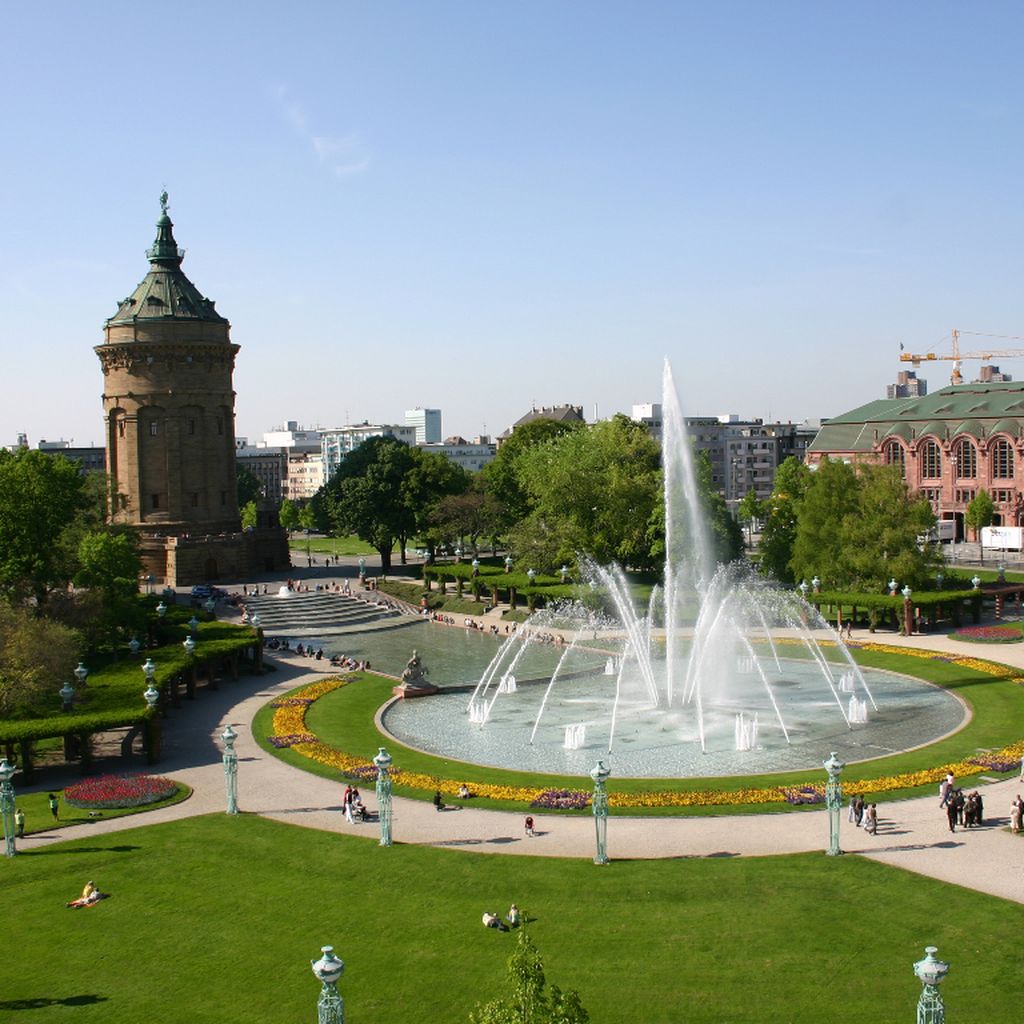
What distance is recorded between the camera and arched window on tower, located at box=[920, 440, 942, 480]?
12775 cm

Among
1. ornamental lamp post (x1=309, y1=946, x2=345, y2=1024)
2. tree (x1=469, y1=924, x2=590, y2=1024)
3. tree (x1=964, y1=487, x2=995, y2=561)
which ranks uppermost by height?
tree (x1=964, y1=487, x2=995, y2=561)

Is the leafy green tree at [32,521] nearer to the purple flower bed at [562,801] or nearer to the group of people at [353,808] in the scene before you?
the group of people at [353,808]

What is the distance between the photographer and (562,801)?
1497 inches

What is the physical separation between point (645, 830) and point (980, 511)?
92335 mm

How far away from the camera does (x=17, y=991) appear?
2612 cm

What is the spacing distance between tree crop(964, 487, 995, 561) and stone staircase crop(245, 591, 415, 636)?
205 feet

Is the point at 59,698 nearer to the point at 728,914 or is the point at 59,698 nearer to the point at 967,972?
the point at 728,914

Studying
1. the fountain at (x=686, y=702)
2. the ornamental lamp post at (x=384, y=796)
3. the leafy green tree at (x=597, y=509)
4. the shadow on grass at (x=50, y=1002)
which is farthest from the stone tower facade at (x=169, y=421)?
the shadow on grass at (x=50, y=1002)

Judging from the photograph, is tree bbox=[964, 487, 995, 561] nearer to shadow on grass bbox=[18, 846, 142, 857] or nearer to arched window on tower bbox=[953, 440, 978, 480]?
arched window on tower bbox=[953, 440, 978, 480]

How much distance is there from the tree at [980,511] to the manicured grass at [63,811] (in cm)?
9614

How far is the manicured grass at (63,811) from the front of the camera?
3862 centimetres

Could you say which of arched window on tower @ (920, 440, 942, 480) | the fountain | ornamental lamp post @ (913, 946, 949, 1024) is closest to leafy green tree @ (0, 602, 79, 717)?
the fountain

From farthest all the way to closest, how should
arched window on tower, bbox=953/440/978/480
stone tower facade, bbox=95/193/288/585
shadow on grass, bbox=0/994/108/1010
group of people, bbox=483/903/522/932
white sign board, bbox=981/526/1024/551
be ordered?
arched window on tower, bbox=953/440/978/480, white sign board, bbox=981/526/1024/551, stone tower facade, bbox=95/193/288/585, group of people, bbox=483/903/522/932, shadow on grass, bbox=0/994/108/1010

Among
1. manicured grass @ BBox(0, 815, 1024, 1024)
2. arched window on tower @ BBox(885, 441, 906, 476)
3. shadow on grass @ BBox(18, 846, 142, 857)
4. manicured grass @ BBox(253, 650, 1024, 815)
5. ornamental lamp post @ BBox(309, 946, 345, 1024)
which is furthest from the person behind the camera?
arched window on tower @ BBox(885, 441, 906, 476)
